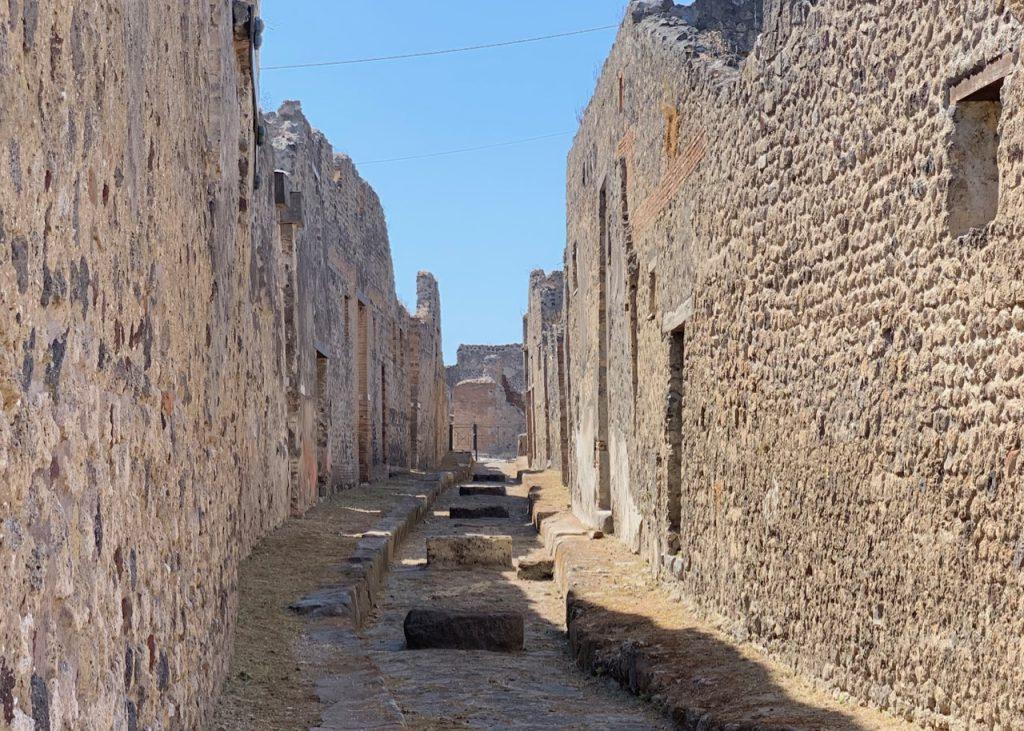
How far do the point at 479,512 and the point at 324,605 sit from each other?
30.4ft

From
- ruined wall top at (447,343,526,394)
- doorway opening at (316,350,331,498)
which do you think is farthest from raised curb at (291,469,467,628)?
ruined wall top at (447,343,526,394)

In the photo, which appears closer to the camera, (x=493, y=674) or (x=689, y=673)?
(x=689, y=673)

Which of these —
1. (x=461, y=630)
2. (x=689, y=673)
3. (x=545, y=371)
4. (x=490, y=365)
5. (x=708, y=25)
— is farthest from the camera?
(x=490, y=365)

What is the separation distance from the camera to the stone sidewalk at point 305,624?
4.98m

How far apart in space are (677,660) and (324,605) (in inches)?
82.6

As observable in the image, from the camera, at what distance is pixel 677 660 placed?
6.36 m

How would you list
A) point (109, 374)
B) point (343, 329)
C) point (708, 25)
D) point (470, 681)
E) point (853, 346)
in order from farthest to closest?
point (343, 329)
point (708, 25)
point (470, 681)
point (853, 346)
point (109, 374)

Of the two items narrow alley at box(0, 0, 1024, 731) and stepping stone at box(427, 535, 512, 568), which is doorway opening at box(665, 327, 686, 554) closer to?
narrow alley at box(0, 0, 1024, 731)

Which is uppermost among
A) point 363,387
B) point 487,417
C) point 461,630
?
point 363,387

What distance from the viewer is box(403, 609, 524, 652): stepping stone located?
7.40 m

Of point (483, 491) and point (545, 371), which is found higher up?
point (545, 371)

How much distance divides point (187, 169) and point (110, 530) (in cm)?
203

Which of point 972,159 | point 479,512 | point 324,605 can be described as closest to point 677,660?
point 324,605

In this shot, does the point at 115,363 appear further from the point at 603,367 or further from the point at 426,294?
the point at 426,294
